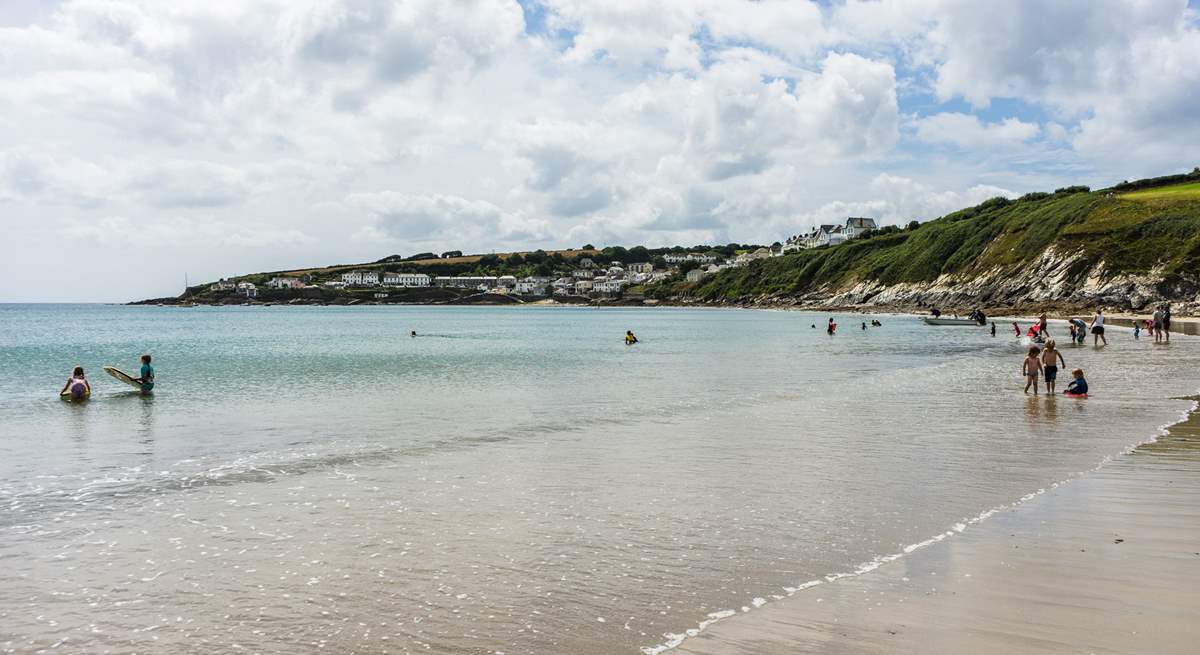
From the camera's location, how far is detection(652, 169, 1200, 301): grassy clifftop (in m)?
91.5

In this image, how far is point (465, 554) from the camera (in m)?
8.71

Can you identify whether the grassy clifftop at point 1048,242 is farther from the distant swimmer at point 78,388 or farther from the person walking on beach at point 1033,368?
the distant swimmer at point 78,388

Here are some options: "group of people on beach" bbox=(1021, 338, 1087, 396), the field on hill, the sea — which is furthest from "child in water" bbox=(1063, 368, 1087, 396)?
the field on hill

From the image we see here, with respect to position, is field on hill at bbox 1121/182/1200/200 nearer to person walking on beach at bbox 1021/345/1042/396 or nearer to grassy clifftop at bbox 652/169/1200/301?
grassy clifftop at bbox 652/169/1200/301

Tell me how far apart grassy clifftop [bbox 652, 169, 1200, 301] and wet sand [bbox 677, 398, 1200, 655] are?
9542 cm

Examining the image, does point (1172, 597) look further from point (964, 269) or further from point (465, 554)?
point (964, 269)

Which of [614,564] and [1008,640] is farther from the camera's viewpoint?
[614,564]

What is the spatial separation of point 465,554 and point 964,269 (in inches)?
4972

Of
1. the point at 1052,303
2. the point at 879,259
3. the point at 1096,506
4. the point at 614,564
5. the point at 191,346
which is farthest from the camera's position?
the point at 879,259

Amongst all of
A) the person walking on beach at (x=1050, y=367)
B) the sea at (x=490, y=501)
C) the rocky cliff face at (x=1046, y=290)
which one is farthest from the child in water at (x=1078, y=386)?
the rocky cliff face at (x=1046, y=290)

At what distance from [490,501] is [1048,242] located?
114 meters

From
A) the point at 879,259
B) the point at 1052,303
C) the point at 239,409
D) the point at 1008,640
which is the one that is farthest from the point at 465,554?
the point at 879,259

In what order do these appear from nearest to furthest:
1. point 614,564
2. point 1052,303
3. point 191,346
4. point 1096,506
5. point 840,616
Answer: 1. point 840,616
2. point 614,564
3. point 1096,506
4. point 191,346
5. point 1052,303

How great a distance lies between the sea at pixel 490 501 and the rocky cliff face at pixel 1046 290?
232 feet
